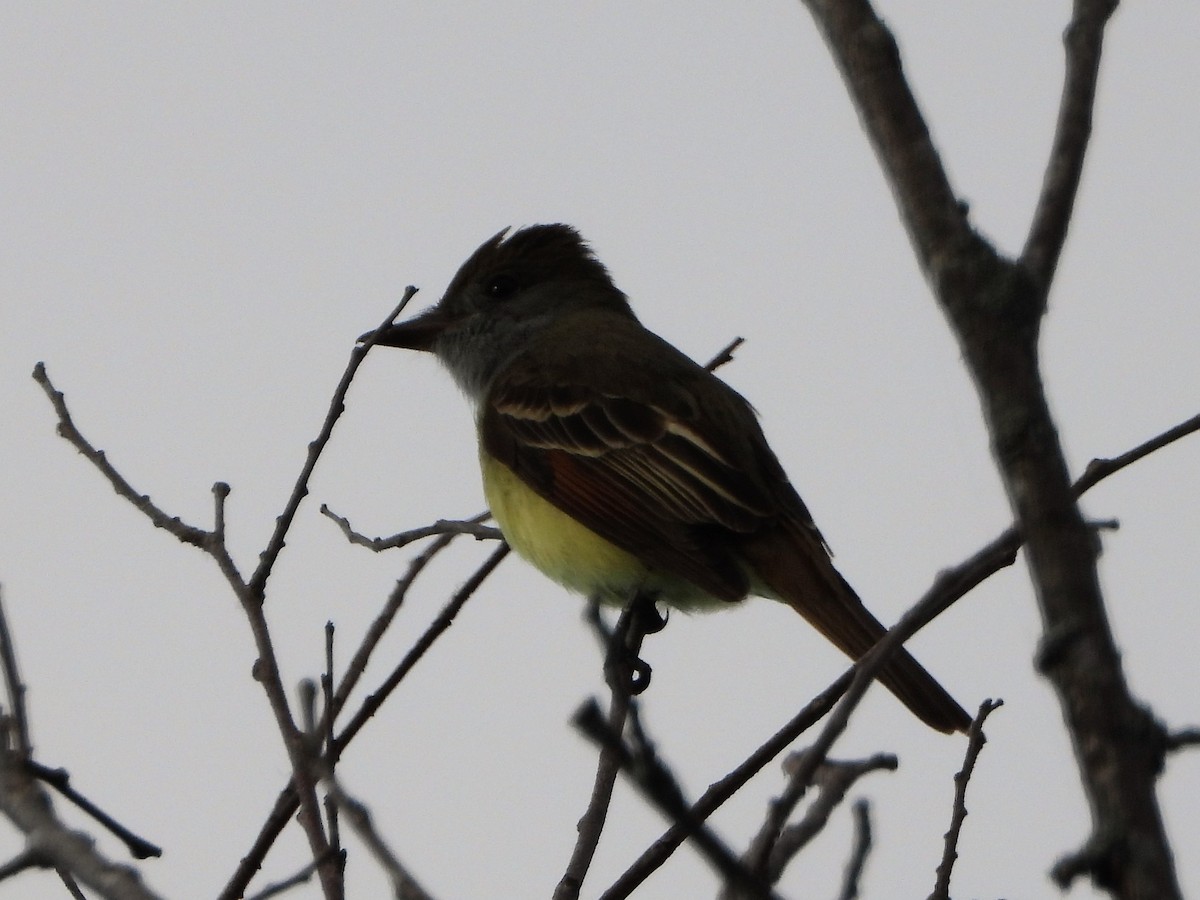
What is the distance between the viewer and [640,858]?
7.70 feet

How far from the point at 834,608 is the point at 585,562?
0.83 metres

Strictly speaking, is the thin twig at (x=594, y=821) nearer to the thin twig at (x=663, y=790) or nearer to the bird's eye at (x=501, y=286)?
the thin twig at (x=663, y=790)

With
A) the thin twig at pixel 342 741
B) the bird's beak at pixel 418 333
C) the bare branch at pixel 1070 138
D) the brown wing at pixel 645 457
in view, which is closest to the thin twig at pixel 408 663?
the thin twig at pixel 342 741

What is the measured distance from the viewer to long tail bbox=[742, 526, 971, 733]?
4.81 m

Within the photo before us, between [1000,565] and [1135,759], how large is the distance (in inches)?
33.8

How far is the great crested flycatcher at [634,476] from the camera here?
16.8 ft

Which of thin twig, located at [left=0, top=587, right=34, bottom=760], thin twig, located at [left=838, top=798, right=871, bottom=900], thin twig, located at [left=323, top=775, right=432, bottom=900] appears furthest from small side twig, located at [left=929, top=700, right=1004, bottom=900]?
thin twig, located at [left=0, top=587, right=34, bottom=760]

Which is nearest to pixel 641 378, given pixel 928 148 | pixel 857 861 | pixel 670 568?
pixel 670 568

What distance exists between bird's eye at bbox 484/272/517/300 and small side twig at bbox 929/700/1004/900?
436 cm

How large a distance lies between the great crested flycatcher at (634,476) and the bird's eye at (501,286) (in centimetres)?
11

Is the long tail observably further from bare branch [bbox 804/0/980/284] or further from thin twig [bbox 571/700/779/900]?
thin twig [bbox 571/700/779/900]

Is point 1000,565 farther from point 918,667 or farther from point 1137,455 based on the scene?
point 918,667

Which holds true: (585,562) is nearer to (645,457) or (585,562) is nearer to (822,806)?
(645,457)

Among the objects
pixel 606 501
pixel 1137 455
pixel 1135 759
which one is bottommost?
pixel 1135 759
